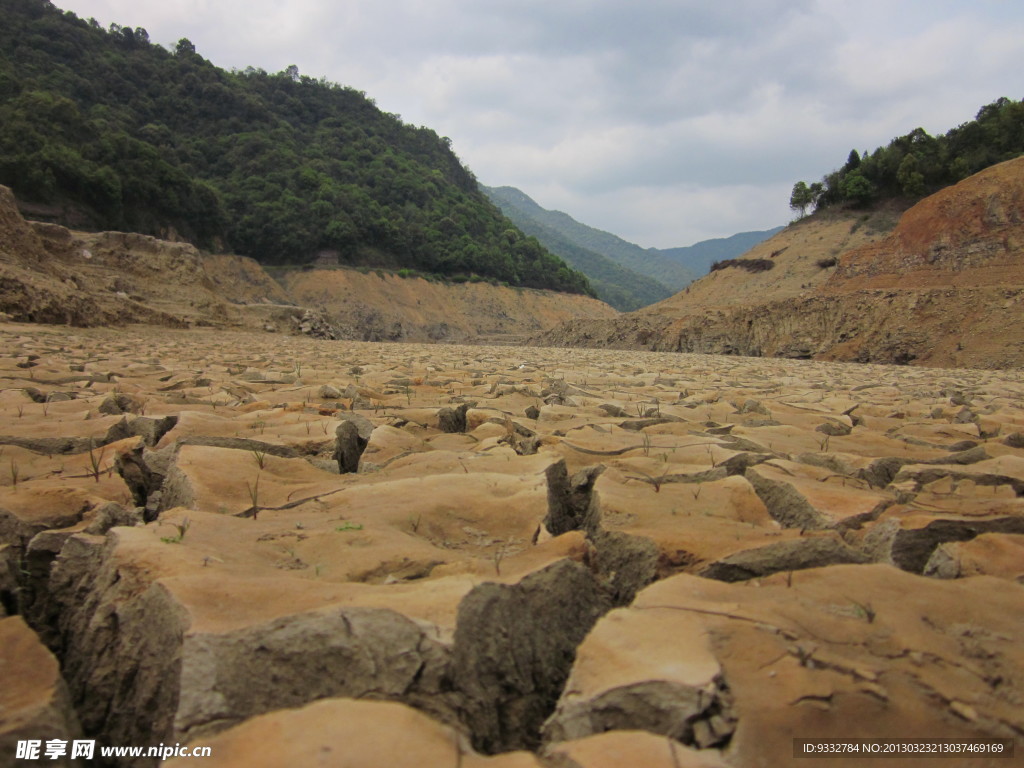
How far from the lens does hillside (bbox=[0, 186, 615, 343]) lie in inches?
446

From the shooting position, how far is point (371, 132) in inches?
2019

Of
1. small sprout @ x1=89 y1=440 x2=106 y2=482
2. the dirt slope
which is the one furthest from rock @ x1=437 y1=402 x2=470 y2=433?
the dirt slope

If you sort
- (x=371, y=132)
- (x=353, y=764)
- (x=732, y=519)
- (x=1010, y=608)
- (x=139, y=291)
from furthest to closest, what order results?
(x=371, y=132) → (x=139, y=291) → (x=732, y=519) → (x=1010, y=608) → (x=353, y=764)

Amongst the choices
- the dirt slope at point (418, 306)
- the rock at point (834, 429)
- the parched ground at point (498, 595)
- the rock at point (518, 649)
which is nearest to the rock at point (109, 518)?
the parched ground at point (498, 595)

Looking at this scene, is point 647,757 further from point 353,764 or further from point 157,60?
point 157,60

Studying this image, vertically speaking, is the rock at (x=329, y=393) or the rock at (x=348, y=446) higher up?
the rock at (x=329, y=393)

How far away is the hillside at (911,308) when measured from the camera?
44.6 ft

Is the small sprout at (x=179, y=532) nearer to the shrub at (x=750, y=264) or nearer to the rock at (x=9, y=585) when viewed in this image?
the rock at (x=9, y=585)

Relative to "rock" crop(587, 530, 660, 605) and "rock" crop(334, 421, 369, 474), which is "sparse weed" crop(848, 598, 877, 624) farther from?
"rock" crop(334, 421, 369, 474)

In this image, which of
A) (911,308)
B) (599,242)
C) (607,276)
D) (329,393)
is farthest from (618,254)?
(329,393)

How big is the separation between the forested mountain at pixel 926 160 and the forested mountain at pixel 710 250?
376 feet

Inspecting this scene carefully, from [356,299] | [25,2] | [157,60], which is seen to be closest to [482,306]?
[356,299]

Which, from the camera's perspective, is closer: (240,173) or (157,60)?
(240,173)

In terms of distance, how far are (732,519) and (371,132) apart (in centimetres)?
5545
